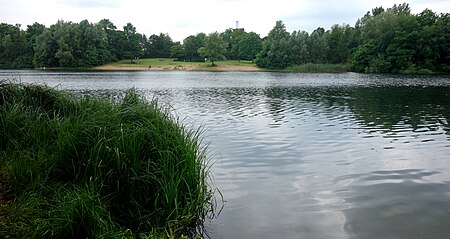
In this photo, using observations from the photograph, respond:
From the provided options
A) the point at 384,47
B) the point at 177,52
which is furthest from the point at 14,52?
the point at 384,47

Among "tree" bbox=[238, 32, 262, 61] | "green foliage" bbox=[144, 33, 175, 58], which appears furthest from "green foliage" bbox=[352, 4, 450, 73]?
"green foliage" bbox=[144, 33, 175, 58]

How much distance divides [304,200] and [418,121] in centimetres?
1297

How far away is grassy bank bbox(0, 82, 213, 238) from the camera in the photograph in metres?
5.27

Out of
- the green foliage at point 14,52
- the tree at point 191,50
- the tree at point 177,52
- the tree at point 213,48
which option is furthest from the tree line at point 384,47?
the green foliage at point 14,52

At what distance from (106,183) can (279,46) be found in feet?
326

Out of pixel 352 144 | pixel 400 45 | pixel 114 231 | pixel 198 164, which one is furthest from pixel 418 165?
pixel 400 45

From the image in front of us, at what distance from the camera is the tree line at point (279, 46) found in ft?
265

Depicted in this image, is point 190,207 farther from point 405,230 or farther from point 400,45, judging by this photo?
point 400,45

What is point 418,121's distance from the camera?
18.5m

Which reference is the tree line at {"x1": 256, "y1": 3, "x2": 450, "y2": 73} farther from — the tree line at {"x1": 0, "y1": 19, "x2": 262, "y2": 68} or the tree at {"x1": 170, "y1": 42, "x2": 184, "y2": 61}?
the tree at {"x1": 170, "y1": 42, "x2": 184, "y2": 61}

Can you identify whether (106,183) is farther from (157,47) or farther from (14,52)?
(157,47)

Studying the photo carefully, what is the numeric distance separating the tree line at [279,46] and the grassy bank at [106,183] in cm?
8218

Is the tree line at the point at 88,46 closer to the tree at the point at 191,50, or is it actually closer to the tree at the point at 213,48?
the tree at the point at 191,50

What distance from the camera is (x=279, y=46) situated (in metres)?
102
